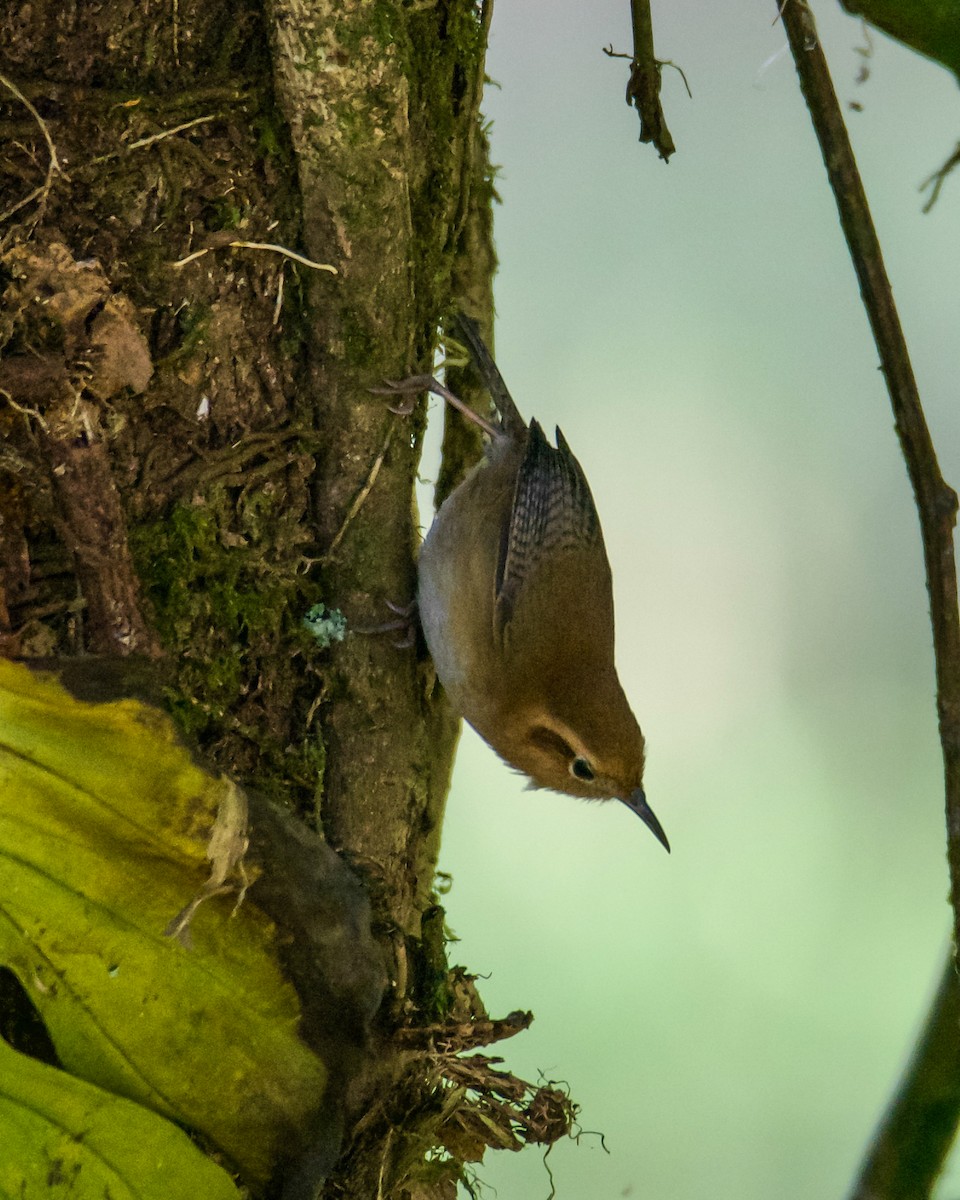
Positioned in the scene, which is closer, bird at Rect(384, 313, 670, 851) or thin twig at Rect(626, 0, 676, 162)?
thin twig at Rect(626, 0, 676, 162)

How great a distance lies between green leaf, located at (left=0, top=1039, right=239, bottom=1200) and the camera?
1952mm

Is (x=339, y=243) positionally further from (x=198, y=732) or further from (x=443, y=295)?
(x=198, y=732)

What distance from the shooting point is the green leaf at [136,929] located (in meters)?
2.09

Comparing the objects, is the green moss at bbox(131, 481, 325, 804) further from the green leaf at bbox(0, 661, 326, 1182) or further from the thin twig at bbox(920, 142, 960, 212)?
the thin twig at bbox(920, 142, 960, 212)

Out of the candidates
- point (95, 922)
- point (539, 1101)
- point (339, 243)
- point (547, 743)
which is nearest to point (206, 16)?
point (339, 243)

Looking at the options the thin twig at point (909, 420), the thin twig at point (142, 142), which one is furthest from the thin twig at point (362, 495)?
the thin twig at point (909, 420)

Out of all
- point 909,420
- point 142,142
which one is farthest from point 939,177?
point 142,142

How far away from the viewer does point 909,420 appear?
2.54 meters

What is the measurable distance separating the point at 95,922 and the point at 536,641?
199 centimetres

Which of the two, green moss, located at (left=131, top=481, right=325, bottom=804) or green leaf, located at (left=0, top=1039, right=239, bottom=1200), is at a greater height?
green moss, located at (left=131, top=481, right=325, bottom=804)

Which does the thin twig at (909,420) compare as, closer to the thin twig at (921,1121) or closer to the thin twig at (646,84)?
the thin twig at (921,1121)

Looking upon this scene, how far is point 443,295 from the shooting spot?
→ 3301 millimetres

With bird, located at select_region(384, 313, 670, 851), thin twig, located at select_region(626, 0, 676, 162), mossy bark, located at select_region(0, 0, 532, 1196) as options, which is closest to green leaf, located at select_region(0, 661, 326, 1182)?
mossy bark, located at select_region(0, 0, 532, 1196)

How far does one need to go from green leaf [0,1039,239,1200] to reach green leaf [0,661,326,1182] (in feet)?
0.24
